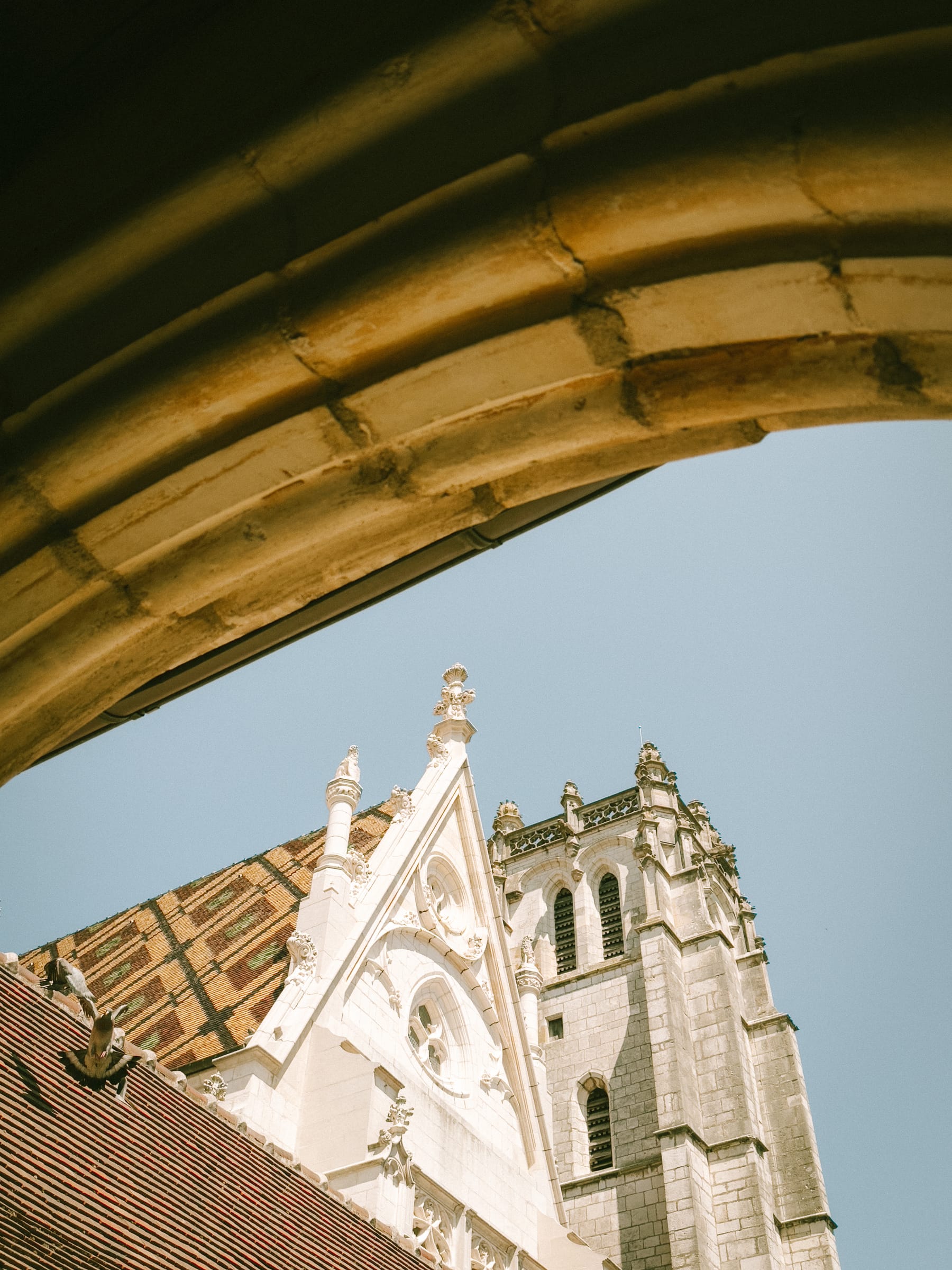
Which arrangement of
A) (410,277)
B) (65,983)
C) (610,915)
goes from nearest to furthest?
(410,277) < (65,983) < (610,915)

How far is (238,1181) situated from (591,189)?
765 centimetres

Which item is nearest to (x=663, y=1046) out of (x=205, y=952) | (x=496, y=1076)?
(x=496, y=1076)

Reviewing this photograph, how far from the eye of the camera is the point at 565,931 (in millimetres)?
26875

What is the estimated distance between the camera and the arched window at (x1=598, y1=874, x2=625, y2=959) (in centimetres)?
2558

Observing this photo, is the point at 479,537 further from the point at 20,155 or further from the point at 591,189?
the point at 20,155

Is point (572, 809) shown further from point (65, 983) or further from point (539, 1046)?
point (65, 983)

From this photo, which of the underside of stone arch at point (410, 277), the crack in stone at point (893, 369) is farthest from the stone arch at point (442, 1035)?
the crack in stone at point (893, 369)

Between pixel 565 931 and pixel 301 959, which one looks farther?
pixel 565 931

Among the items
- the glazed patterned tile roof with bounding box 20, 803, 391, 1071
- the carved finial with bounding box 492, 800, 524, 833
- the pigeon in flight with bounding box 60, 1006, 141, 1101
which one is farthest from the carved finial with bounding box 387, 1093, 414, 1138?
the carved finial with bounding box 492, 800, 524, 833

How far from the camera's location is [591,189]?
195 centimetres

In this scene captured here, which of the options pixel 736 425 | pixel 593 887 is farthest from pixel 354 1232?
pixel 593 887

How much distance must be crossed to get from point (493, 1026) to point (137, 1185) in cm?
733

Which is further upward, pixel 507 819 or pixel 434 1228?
pixel 507 819

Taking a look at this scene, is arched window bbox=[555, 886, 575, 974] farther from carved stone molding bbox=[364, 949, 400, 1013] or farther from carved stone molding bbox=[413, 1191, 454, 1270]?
carved stone molding bbox=[413, 1191, 454, 1270]
